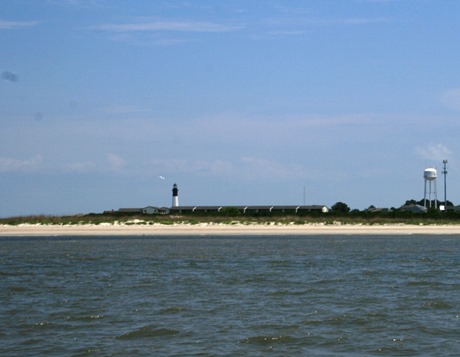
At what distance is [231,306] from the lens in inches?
788

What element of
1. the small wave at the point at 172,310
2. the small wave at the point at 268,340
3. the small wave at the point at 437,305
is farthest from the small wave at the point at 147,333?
the small wave at the point at 437,305

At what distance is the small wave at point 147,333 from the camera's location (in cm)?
1562

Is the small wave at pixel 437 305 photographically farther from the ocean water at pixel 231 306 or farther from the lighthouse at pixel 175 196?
the lighthouse at pixel 175 196

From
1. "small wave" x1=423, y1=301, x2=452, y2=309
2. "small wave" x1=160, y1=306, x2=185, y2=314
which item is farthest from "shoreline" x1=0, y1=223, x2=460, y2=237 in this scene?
"small wave" x1=160, y1=306, x2=185, y2=314

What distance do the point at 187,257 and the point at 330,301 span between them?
18476mm

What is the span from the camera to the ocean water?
14625 mm

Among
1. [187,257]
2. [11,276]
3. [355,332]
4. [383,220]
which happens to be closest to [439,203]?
[383,220]

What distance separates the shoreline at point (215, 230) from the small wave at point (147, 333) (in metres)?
50.3

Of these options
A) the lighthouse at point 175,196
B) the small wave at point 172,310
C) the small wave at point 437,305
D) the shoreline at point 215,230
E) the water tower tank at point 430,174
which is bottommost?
the small wave at point 172,310

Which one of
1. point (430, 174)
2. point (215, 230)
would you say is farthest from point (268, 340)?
point (430, 174)

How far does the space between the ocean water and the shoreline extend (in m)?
30.1

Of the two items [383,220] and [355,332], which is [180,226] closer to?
[383,220]

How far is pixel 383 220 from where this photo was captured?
76.8 meters

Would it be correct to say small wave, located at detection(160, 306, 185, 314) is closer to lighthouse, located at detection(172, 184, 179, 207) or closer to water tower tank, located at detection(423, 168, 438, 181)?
lighthouse, located at detection(172, 184, 179, 207)
